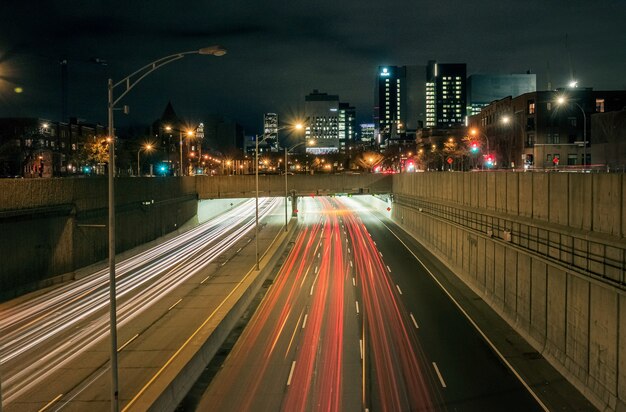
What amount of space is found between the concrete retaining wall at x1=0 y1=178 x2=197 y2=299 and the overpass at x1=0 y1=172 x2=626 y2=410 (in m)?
0.08

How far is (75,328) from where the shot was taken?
939 inches

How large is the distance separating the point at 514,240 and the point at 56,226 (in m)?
26.2

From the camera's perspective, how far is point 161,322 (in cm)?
2411

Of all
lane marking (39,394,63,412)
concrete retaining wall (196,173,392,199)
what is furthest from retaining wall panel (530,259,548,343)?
concrete retaining wall (196,173,392,199)

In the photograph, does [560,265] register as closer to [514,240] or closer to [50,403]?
[514,240]

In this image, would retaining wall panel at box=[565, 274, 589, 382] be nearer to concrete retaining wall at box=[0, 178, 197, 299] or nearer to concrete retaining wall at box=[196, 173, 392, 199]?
concrete retaining wall at box=[0, 178, 197, 299]

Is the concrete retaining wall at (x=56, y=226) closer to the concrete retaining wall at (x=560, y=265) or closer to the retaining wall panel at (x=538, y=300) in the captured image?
the concrete retaining wall at (x=560, y=265)

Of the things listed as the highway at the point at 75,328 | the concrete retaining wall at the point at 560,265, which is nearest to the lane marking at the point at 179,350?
the highway at the point at 75,328

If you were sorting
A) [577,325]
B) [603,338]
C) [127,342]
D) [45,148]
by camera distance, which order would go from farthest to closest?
1. [45,148]
2. [127,342]
3. [577,325]
4. [603,338]

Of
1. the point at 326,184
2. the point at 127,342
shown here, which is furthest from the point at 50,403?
the point at 326,184

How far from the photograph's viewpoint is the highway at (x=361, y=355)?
16.5 m

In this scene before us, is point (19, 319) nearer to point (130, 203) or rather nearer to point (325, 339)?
point (325, 339)

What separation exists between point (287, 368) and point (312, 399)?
3021mm

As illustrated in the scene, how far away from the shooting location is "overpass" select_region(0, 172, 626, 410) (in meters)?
16.3
